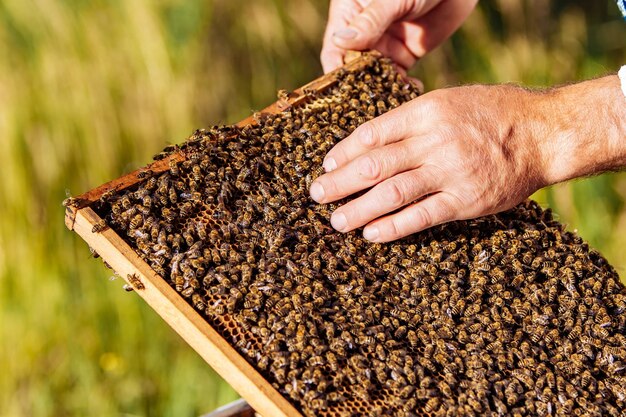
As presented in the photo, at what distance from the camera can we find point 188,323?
402 cm

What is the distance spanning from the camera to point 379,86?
18.8 ft

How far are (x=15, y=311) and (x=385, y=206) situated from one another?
4.73 m

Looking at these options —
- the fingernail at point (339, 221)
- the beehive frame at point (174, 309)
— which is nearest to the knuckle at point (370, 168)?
the fingernail at point (339, 221)

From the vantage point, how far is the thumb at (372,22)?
6328 millimetres

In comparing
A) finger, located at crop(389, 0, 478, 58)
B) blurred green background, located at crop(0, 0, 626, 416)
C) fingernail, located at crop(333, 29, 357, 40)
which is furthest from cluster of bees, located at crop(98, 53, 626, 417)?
blurred green background, located at crop(0, 0, 626, 416)

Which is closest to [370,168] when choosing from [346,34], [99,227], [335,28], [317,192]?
[317,192]

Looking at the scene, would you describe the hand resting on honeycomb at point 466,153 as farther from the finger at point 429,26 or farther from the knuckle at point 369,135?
the finger at point 429,26

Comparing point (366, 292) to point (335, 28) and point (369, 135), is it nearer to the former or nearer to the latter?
point (369, 135)

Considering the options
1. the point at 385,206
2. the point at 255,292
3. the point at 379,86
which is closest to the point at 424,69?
the point at 379,86

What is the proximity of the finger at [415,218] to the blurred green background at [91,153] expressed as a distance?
160 inches

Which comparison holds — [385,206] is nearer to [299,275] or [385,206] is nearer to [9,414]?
[299,275]

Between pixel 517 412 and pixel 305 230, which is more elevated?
pixel 305 230

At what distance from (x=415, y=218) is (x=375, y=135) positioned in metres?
0.65

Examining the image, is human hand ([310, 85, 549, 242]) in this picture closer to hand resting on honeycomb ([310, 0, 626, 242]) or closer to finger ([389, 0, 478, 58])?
hand resting on honeycomb ([310, 0, 626, 242])
